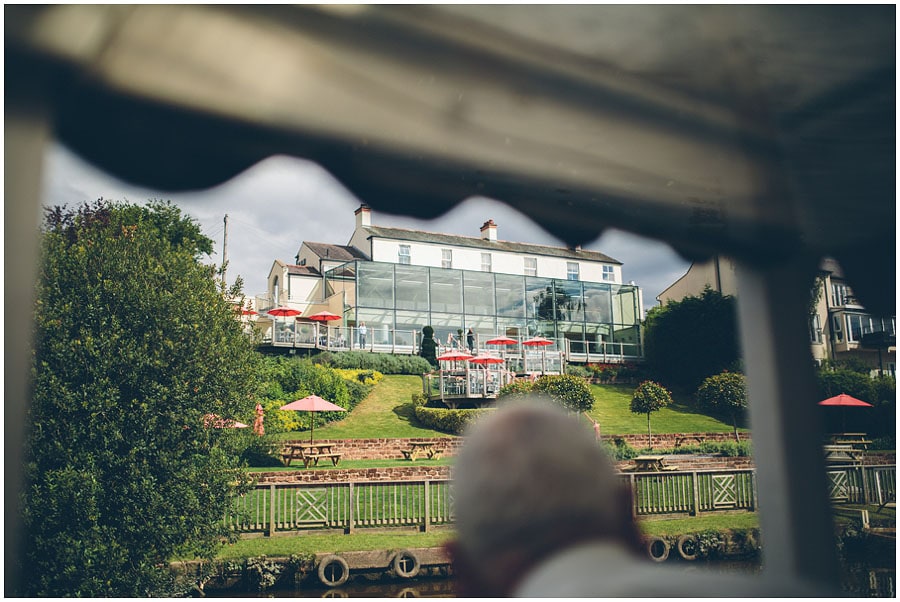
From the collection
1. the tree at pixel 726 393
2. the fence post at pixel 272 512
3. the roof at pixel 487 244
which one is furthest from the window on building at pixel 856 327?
the fence post at pixel 272 512

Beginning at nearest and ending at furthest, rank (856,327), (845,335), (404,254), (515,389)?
(515,389) → (404,254) → (845,335) → (856,327)

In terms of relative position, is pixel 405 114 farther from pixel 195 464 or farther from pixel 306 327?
pixel 306 327

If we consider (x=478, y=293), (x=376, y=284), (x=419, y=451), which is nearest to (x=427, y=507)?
(x=419, y=451)

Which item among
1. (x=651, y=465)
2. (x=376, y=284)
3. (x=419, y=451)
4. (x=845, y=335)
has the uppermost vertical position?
(x=376, y=284)

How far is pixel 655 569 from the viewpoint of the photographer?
0.64 meters

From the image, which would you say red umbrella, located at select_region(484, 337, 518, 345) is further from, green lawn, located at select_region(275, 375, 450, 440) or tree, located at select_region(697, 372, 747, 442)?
tree, located at select_region(697, 372, 747, 442)

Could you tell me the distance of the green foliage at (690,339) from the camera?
75.9ft

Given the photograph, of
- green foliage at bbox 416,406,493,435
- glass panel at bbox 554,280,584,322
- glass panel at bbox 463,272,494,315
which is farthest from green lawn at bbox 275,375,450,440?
glass panel at bbox 554,280,584,322

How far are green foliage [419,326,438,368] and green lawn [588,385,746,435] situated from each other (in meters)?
5.30

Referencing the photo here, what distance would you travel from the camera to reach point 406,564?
28.6ft

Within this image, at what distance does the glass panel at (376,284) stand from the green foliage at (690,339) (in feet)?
33.4

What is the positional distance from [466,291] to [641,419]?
8.20 metres

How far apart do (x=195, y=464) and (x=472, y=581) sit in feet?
22.2

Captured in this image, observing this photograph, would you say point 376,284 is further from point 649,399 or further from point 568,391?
point 649,399
